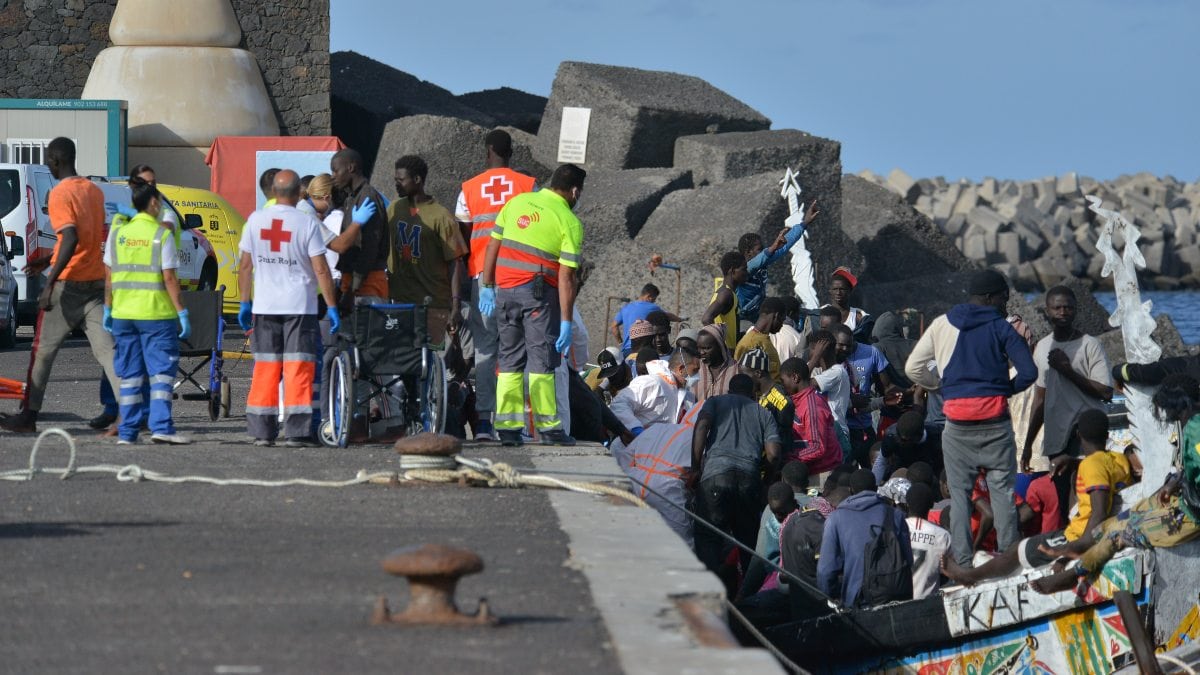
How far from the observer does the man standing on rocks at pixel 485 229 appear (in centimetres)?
1139

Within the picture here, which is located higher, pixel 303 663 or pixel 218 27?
pixel 218 27

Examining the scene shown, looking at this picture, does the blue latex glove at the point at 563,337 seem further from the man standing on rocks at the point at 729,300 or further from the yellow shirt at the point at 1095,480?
the man standing on rocks at the point at 729,300

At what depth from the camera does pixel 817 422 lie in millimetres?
12812

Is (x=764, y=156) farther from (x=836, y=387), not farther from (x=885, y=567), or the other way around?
(x=885, y=567)

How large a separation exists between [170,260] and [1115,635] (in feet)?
18.2

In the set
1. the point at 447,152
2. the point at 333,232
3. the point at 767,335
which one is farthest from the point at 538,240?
the point at 447,152

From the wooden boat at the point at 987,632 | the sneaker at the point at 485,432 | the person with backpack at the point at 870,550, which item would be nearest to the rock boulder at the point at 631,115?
the sneaker at the point at 485,432

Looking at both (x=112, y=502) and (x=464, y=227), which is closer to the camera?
(x=112, y=502)

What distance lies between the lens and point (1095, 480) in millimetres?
10195

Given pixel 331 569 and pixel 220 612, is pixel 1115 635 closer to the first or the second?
pixel 331 569

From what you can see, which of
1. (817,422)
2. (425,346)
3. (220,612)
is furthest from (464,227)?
(220,612)

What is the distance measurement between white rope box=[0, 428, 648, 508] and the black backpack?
6.70 ft

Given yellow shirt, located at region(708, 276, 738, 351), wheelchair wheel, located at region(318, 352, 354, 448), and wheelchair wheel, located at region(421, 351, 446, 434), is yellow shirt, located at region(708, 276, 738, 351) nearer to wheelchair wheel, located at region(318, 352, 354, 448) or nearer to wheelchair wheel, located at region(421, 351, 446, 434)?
wheelchair wheel, located at region(421, 351, 446, 434)

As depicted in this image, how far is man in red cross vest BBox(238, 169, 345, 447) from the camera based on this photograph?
33.9ft
